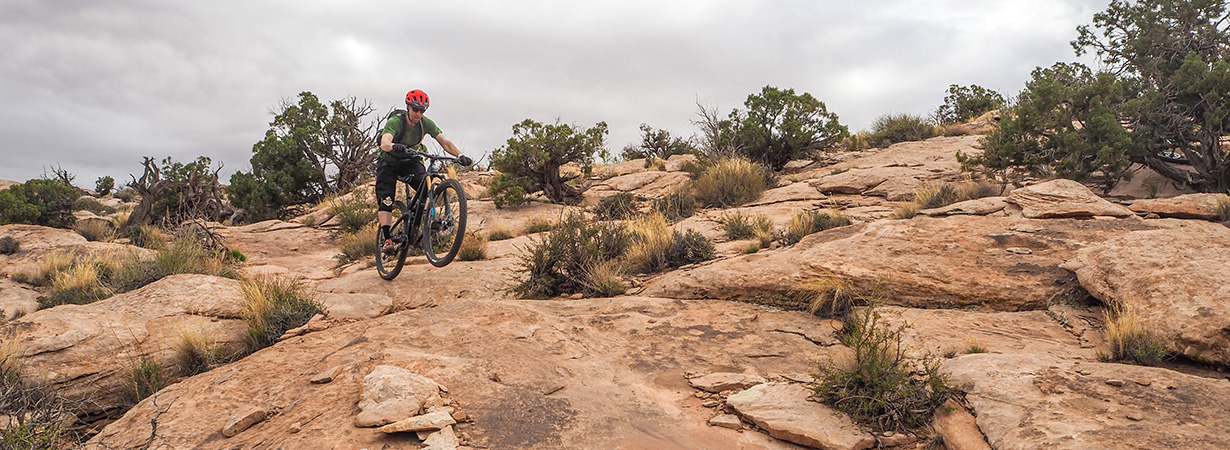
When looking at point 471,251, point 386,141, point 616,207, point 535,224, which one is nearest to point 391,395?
point 386,141

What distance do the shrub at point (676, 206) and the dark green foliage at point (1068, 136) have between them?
17.9 ft

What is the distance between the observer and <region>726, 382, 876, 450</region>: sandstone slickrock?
11.2 feet

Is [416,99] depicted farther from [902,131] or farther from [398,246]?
[902,131]

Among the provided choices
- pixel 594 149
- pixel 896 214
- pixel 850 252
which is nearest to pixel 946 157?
pixel 896 214

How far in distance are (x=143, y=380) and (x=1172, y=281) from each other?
834 centimetres

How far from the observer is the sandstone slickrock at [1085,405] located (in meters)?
3.07

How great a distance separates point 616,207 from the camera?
42.8ft

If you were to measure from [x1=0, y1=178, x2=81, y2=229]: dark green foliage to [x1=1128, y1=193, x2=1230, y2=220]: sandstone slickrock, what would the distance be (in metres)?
21.0

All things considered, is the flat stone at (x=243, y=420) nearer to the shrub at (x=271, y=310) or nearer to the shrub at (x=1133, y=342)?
the shrub at (x=271, y=310)

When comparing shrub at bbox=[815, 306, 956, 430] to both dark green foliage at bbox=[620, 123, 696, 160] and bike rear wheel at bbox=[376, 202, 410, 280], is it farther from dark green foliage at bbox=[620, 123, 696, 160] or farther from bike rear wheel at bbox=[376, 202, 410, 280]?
dark green foliage at bbox=[620, 123, 696, 160]

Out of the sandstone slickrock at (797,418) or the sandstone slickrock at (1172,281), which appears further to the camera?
the sandstone slickrock at (1172,281)

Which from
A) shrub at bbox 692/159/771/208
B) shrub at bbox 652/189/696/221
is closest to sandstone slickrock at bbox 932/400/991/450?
shrub at bbox 652/189/696/221

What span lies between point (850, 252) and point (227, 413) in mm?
5734

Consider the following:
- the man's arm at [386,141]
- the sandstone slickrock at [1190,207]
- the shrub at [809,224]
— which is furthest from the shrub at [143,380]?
the sandstone slickrock at [1190,207]
